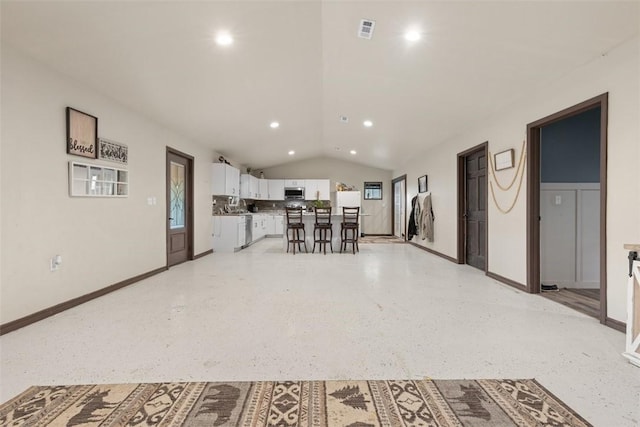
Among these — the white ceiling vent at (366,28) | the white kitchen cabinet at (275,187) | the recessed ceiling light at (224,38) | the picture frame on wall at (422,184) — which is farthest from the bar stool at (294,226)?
the white ceiling vent at (366,28)

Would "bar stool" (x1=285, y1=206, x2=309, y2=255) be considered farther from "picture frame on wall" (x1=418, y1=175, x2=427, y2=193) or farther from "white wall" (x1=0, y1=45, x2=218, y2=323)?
"white wall" (x1=0, y1=45, x2=218, y2=323)

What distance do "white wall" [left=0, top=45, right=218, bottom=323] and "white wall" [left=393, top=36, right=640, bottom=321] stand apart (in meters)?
5.04

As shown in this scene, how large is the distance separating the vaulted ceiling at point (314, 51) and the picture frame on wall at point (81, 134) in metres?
0.38

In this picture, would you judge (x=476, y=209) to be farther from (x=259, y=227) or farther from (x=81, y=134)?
Answer: (x=259, y=227)

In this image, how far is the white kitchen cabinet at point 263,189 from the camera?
1028 centimetres

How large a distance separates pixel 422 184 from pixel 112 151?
6375mm

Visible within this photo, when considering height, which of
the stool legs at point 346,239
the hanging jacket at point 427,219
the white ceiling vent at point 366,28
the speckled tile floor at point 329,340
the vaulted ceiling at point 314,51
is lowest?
the speckled tile floor at point 329,340

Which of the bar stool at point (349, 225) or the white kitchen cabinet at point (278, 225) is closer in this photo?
the bar stool at point (349, 225)

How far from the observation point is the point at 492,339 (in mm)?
2395

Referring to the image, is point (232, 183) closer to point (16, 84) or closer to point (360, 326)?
point (16, 84)

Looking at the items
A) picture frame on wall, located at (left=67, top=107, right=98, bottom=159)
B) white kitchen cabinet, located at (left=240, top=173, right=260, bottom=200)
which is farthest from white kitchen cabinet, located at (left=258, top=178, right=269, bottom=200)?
picture frame on wall, located at (left=67, top=107, right=98, bottom=159)

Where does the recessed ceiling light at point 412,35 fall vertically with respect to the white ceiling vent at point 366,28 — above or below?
below

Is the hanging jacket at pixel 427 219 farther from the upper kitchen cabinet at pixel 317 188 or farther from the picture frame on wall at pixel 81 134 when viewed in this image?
the picture frame on wall at pixel 81 134

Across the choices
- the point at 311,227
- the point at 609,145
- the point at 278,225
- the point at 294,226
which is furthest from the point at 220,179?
the point at 609,145
